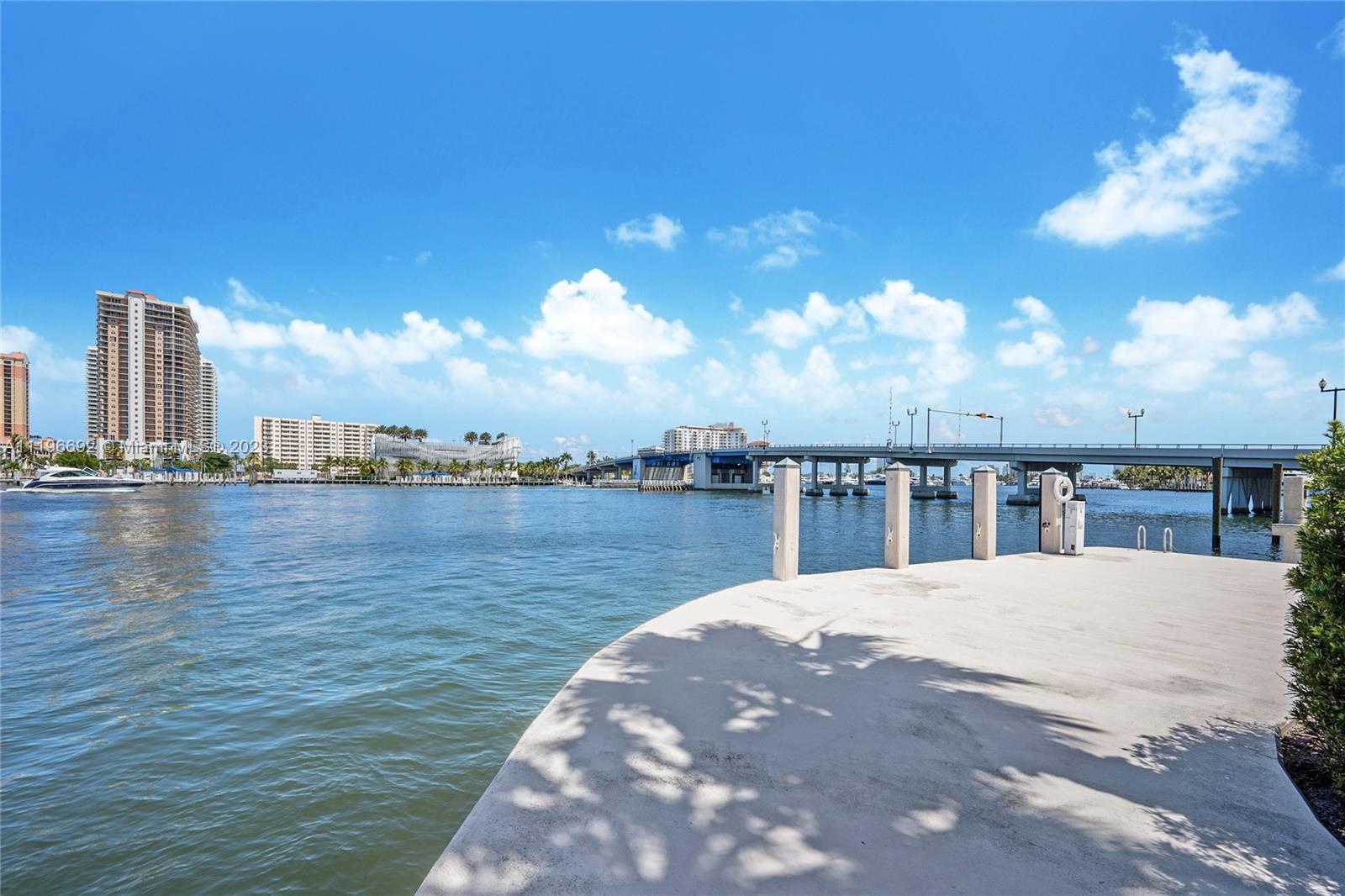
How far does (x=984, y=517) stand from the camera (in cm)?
1656

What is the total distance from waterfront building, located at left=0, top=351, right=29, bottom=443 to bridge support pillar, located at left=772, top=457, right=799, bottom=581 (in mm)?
254141

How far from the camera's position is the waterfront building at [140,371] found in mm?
156750

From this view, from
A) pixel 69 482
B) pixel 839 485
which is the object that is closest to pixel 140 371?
pixel 69 482

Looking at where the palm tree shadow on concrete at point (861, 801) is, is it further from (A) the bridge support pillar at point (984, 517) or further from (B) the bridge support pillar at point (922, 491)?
(B) the bridge support pillar at point (922, 491)

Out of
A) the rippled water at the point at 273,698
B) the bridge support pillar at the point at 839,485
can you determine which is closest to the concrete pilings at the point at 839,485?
the bridge support pillar at the point at 839,485

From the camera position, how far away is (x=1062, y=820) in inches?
153

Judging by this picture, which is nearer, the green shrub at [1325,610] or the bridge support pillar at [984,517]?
the green shrub at [1325,610]

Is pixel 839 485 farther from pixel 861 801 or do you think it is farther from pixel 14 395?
pixel 14 395

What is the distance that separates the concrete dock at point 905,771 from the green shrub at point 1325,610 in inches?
24.3

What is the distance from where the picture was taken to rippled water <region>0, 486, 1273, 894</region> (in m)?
5.36

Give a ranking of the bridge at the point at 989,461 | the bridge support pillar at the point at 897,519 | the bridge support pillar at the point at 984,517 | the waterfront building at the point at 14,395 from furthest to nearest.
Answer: the waterfront building at the point at 14,395, the bridge at the point at 989,461, the bridge support pillar at the point at 984,517, the bridge support pillar at the point at 897,519

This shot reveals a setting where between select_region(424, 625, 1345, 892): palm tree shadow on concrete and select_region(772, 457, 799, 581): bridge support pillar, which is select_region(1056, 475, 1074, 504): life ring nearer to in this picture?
select_region(772, 457, 799, 581): bridge support pillar

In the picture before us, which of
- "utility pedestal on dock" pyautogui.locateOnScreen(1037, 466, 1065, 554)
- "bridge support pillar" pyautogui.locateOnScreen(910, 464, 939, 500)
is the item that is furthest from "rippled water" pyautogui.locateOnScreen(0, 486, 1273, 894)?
"bridge support pillar" pyautogui.locateOnScreen(910, 464, 939, 500)

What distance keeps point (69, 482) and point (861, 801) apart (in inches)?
5973
